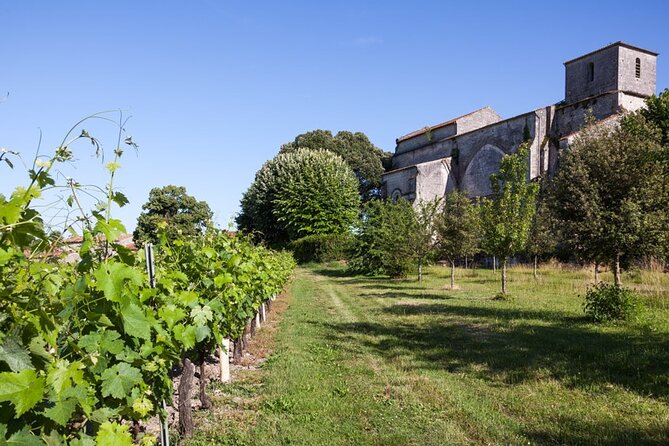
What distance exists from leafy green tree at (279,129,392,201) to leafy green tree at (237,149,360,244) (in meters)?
11.9

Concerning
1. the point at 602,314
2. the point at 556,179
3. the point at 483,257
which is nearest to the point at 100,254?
the point at 602,314

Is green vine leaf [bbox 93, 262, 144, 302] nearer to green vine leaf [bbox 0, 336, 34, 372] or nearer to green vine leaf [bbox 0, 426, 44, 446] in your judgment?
green vine leaf [bbox 0, 336, 34, 372]

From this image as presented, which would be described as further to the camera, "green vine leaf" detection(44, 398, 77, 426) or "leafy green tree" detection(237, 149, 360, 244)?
"leafy green tree" detection(237, 149, 360, 244)

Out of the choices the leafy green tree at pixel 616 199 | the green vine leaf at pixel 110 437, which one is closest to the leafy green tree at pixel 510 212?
the leafy green tree at pixel 616 199

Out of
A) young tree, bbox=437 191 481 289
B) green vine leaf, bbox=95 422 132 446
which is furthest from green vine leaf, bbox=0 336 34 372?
young tree, bbox=437 191 481 289

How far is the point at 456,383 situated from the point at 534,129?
122ft

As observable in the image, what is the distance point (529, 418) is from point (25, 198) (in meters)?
5.08

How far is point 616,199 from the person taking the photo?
11906mm

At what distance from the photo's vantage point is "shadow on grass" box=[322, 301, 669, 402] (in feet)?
22.8

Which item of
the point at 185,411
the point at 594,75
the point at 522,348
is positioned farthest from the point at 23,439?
the point at 594,75

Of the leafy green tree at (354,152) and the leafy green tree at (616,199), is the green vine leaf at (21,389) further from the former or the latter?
the leafy green tree at (354,152)

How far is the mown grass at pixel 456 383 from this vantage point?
195 inches

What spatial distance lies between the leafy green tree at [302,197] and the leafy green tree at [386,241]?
30.5 ft

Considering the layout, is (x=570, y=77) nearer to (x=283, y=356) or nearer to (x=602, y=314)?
(x=602, y=314)
